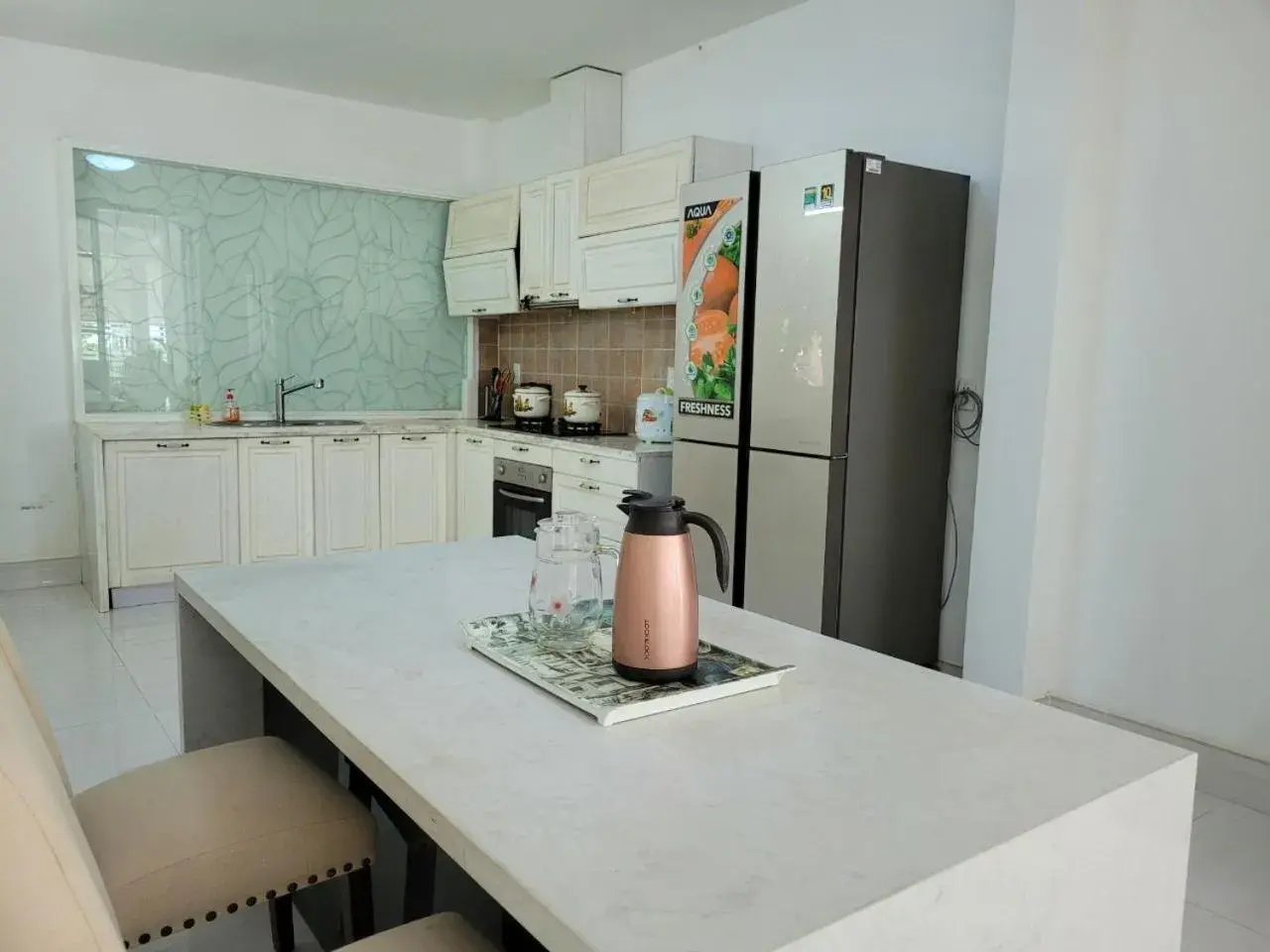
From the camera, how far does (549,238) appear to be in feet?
16.5

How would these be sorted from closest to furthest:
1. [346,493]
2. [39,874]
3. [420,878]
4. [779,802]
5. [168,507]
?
[39,874], [779,802], [420,878], [168,507], [346,493]

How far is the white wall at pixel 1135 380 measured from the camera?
9.06 ft

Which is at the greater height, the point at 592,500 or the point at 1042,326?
the point at 1042,326

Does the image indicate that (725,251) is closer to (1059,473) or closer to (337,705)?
(1059,473)

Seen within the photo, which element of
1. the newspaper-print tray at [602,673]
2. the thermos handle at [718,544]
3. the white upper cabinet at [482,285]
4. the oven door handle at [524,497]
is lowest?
the oven door handle at [524,497]

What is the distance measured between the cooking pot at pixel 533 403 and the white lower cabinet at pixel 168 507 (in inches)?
60.6

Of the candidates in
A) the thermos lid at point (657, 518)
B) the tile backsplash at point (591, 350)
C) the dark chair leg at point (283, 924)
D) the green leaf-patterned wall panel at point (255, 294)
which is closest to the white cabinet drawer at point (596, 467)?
the tile backsplash at point (591, 350)

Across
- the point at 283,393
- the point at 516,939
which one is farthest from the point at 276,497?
the point at 516,939

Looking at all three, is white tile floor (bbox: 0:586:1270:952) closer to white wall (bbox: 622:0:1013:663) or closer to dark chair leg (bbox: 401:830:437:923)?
dark chair leg (bbox: 401:830:437:923)

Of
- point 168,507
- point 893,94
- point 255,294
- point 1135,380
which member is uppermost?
point 893,94

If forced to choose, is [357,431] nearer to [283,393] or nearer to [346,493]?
[346,493]

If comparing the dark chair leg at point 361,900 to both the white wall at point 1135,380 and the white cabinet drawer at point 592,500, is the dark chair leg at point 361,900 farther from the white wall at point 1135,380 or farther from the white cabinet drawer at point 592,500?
the white cabinet drawer at point 592,500

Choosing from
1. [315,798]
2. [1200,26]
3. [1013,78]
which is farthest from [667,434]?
[315,798]

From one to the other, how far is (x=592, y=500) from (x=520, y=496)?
0.70 m
